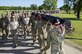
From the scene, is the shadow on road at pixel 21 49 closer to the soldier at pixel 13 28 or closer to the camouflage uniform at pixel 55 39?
the soldier at pixel 13 28

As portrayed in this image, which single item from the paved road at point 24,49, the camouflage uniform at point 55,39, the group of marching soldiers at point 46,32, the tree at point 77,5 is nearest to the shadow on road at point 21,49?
the paved road at point 24,49

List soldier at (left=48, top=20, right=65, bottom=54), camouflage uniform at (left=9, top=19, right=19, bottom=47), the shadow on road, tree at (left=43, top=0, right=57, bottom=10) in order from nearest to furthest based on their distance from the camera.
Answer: soldier at (left=48, top=20, right=65, bottom=54)
the shadow on road
camouflage uniform at (left=9, top=19, right=19, bottom=47)
tree at (left=43, top=0, right=57, bottom=10)

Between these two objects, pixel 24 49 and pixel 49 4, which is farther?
pixel 49 4

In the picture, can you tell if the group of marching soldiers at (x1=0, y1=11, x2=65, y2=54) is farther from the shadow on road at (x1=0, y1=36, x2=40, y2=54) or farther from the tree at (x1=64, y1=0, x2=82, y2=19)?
the tree at (x1=64, y1=0, x2=82, y2=19)

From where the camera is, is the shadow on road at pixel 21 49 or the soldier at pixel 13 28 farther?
the soldier at pixel 13 28

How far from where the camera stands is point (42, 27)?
15016 millimetres

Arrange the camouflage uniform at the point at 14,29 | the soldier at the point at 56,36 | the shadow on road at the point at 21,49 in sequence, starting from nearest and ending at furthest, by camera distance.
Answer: the soldier at the point at 56,36
the shadow on road at the point at 21,49
the camouflage uniform at the point at 14,29

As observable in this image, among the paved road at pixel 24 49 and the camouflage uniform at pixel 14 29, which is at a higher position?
the camouflage uniform at pixel 14 29

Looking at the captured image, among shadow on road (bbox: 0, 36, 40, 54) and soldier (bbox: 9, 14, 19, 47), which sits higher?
soldier (bbox: 9, 14, 19, 47)

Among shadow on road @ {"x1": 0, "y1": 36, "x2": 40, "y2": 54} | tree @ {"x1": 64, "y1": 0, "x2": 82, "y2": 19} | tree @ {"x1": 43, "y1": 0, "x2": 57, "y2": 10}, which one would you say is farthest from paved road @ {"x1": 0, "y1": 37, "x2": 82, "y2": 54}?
tree @ {"x1": 43, "y1": 0, "x2": 57, "y2": 10}

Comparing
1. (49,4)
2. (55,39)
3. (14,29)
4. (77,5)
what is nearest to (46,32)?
(55,39)

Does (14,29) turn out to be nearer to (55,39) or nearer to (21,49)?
(21,49)

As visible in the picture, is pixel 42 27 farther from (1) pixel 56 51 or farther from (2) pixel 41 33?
(1) pixel 56 51

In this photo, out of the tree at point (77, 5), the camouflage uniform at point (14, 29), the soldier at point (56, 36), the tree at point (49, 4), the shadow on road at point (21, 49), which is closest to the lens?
the soldier at point (56, 36)
